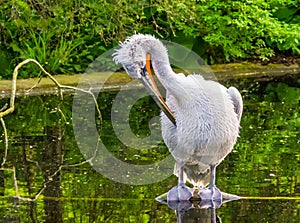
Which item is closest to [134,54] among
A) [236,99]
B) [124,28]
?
[236,99]

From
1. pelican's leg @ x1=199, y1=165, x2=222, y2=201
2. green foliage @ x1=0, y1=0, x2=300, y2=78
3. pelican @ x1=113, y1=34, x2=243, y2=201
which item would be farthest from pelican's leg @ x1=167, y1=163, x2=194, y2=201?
green foliage @ x1=0, y1=0, x2=300, y2=78

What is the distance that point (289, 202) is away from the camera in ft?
20.2

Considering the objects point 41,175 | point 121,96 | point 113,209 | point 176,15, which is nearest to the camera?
point 113,209

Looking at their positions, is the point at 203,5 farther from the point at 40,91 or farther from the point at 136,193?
the point at 136,193

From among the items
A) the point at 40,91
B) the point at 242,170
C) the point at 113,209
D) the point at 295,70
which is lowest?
the point at 295,70

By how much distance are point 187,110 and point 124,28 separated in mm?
7289

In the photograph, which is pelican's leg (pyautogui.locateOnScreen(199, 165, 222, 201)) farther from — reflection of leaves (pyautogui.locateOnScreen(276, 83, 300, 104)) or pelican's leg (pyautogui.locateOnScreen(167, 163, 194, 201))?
reflection of leaves (pyautogui.locateOnScreen(276, 83, 300, 104))

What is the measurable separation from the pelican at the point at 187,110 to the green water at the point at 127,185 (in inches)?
14.2

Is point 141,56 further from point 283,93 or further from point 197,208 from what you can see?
point 283,93

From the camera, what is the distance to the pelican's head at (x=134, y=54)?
18.2 ft

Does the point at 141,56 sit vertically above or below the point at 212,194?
above

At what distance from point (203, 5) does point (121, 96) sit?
2.89m

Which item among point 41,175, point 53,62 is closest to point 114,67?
point 53,62

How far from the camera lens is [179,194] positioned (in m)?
6.17
